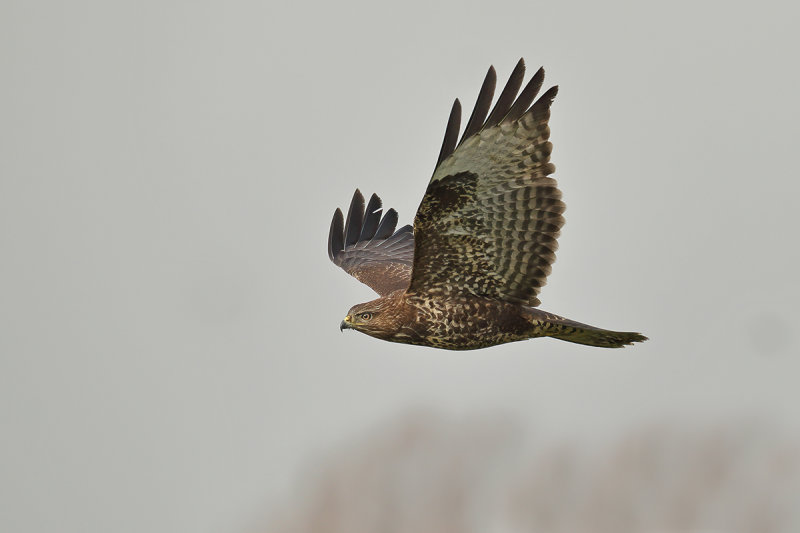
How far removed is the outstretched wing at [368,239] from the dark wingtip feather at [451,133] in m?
3.77

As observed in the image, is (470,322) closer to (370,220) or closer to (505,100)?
(505,100)

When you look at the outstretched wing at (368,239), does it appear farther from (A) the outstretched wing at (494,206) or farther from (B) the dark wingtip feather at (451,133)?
(B) the dark wingtip feather at (451,133)

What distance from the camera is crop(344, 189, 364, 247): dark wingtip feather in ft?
50.0

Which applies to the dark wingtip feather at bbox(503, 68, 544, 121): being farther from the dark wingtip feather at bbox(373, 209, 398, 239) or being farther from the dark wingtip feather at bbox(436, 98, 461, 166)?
the dark wingtip feather at bbox(373, 209, 398, 239)

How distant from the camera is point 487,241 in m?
11.2

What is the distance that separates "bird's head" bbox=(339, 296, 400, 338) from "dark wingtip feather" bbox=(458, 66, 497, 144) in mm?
1811

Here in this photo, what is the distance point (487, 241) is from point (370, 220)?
4.23 metres

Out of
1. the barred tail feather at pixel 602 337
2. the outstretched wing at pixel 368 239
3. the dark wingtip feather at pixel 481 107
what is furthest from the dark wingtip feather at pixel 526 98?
the outstretched wing at pixel 368 239

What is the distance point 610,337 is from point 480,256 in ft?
4.07

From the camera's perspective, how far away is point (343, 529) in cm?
3778

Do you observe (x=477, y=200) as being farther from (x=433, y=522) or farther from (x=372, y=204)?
(x=433, y=522)

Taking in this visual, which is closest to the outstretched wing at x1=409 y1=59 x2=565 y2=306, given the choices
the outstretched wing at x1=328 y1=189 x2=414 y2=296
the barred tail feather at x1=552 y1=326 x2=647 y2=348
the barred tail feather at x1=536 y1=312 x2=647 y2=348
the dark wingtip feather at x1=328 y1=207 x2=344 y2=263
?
the barred tail feather at x1=536 y1=312 x2=647 y2=348

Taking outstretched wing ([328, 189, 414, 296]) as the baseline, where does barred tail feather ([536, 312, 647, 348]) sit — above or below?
below

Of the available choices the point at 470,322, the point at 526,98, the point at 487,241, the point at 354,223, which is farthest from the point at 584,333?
the point at 354,223
